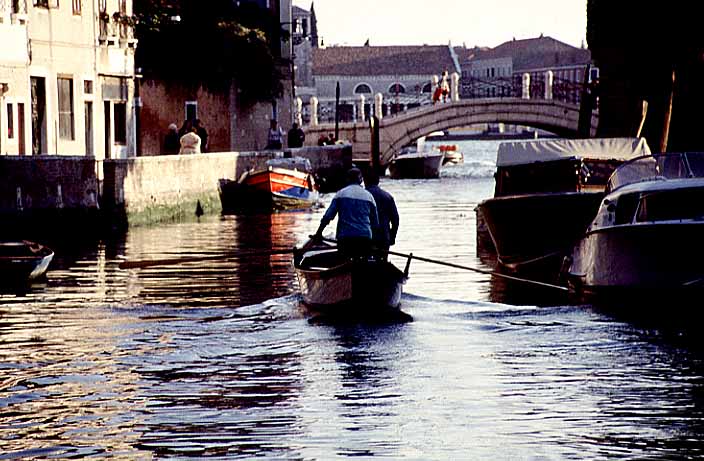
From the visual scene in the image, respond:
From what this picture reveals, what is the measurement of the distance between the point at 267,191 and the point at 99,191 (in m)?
9.72

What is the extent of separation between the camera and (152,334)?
1677cm

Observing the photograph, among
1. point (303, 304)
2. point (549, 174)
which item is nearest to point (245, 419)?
point (303, 304)

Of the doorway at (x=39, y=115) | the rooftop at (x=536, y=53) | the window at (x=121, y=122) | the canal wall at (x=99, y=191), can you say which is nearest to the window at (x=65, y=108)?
the doorway at (x=39, y=115)

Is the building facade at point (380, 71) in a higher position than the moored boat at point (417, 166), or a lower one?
higher

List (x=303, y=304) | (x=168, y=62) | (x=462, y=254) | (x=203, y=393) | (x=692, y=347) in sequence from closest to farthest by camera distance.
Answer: (x=203, y=393), (x=692, y=347), (x=303, y=304), (x=462, y=254), (x=168, y=62)

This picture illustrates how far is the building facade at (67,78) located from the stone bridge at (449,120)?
1084 inches

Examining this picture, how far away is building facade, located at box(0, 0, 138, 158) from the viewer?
34.4 metres

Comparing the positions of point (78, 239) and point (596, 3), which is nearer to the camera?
point (78, 239)

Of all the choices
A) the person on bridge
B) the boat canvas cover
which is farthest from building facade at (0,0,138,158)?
the person on bridge

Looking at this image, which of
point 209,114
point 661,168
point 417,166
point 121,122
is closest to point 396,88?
point 417,166

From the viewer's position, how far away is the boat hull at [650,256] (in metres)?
17.1

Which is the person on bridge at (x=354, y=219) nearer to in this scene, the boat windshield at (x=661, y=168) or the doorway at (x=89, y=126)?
the boat windshield at (x=661, y=168)

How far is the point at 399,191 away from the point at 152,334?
121ft

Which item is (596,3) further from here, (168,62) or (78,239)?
(168,62)
